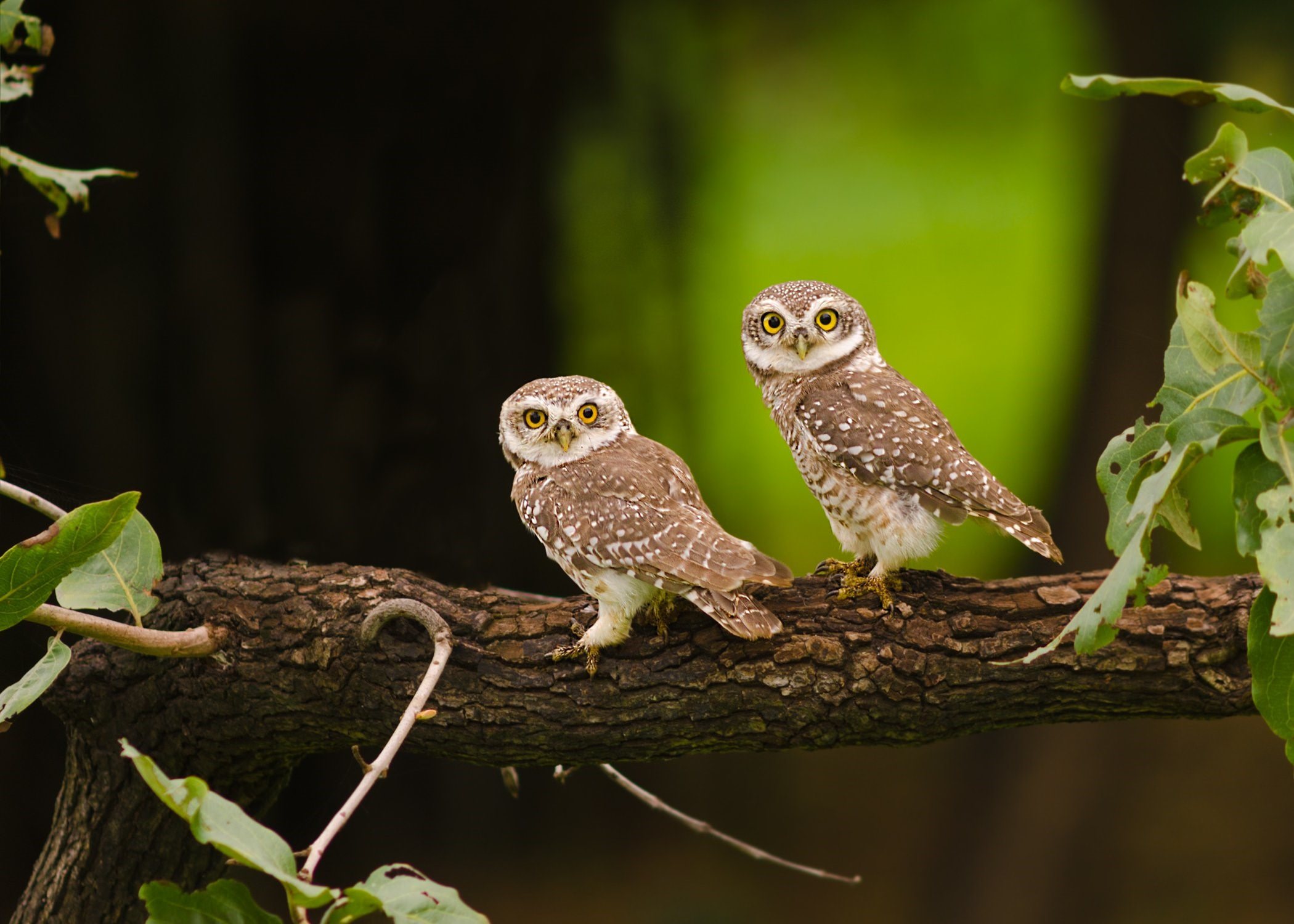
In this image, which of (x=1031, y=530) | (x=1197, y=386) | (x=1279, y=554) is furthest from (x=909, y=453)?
(x=1279, y=554)

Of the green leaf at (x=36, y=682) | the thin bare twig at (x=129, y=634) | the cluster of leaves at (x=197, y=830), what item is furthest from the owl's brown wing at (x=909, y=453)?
the green leaf at (x=36, y=682)

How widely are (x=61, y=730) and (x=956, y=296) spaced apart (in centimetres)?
292

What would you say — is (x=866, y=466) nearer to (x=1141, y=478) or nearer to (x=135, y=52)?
(x=1141, y=478)

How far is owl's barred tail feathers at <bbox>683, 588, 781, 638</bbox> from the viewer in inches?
67.2

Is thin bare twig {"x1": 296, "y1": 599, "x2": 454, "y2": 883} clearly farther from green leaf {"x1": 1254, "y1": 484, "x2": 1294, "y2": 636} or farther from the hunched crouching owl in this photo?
green leaf {"x1": 1254, "y1": 484, "x2": 1294, "y2": 636}

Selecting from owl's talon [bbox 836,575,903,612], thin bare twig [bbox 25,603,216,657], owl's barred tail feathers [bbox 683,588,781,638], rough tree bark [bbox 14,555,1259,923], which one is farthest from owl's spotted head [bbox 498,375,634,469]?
thin bare twig [bbox 25,603,216,657]

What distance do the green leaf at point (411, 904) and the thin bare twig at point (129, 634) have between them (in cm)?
70

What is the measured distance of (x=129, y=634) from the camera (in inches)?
67.6

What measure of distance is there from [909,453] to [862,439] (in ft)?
0.29

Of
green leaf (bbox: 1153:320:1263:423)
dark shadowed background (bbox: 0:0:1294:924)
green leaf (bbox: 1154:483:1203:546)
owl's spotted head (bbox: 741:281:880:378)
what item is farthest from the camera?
dark shadowed background (bbox: 0:0:1294:924)

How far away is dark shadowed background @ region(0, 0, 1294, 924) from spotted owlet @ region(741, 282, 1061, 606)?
1.29 meters

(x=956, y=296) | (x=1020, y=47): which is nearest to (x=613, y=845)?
(x=956, y=296)

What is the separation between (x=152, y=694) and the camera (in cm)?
208

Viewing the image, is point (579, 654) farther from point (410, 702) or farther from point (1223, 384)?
point (1223, 384)
